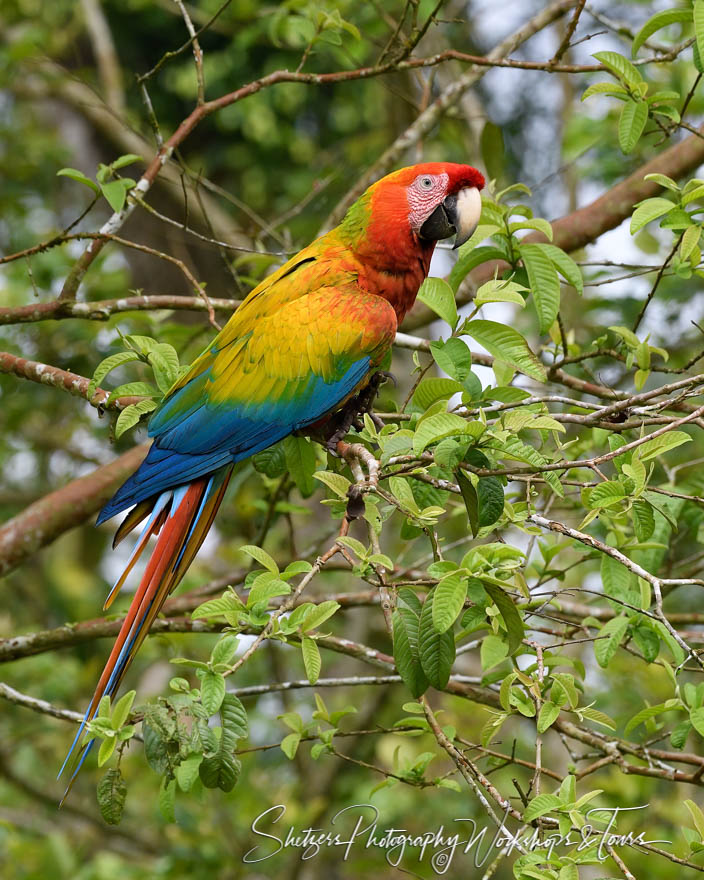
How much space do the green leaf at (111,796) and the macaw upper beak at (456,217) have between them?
1.46 m

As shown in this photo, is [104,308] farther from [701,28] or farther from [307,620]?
[701,28]

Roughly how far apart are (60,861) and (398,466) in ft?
6.33

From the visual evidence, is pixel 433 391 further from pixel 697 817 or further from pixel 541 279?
pixel 697 817

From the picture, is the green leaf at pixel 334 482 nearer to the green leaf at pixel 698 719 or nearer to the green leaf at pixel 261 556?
the green leaf at pixel 261 556

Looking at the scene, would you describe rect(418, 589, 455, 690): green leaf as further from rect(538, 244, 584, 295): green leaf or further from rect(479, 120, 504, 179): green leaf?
rect(479, 120, 504, 179): green leaf

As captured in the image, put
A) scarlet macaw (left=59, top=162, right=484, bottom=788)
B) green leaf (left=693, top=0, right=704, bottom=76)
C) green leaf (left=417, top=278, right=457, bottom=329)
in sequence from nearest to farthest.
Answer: green leaf (left=417, top=278, right=457, bottom=329), green leaf (left=693, top=0, right=704, bottom=76), scarlet macaw (left=59, top=162, right=484, bottom=788)

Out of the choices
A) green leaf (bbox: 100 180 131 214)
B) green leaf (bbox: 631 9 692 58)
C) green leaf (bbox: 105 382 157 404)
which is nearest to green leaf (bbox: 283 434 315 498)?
green leaf (bbox: 105 382 157 404)

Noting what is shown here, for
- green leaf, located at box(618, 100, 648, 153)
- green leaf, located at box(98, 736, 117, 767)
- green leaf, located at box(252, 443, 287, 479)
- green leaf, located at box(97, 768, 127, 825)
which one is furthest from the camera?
green leaf, located at box(252, 443, 287, 479)

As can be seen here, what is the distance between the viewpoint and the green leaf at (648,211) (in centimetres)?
180

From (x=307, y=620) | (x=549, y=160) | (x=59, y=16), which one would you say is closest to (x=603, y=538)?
(x=307, y=620)

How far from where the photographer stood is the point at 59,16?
21.3 ft

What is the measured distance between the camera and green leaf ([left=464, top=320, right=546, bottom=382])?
168 cm

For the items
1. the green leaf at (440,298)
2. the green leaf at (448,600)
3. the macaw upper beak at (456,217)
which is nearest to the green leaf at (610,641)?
the green leaf at (448,600)

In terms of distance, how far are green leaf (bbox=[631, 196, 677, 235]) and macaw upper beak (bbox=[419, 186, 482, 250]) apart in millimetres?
425
